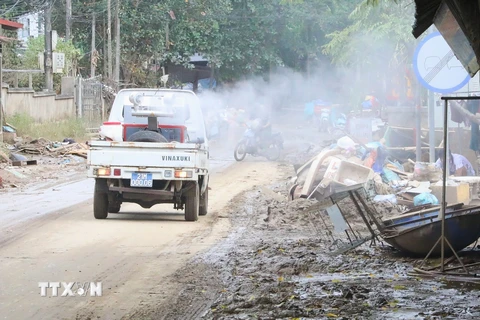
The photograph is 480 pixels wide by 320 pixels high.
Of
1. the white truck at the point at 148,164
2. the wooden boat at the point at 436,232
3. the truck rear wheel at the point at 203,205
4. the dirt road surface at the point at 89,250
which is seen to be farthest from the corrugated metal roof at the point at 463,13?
the truck rear wheel at the point at 203,205

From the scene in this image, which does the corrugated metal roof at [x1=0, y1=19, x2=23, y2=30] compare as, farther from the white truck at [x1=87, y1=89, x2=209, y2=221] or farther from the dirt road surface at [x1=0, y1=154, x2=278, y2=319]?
the white truck at [x1=87, y1=89, x2=209, y2=221]

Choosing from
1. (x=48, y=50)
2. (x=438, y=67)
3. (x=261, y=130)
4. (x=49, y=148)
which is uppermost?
(x=48, y=50)

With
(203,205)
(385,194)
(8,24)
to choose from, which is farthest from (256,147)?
(385,194)

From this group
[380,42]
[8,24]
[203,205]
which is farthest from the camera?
[8,24]

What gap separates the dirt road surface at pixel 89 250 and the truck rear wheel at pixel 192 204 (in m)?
0.19

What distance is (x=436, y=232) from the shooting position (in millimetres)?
8555

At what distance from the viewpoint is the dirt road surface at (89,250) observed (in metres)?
7.15

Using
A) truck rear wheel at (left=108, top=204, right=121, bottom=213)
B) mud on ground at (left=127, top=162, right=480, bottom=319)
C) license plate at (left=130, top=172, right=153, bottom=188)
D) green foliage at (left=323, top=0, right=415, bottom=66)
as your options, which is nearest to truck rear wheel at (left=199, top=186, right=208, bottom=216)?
truck rear wheel at (left=108, top=204, right=121, bottom=213)

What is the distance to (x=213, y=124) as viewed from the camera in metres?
34.2

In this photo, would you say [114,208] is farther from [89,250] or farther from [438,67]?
[438,67]

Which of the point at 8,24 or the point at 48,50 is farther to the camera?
the point at 8,24

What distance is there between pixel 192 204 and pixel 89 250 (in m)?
3.20

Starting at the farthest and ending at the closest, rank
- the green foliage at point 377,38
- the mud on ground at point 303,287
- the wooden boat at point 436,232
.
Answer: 1. the green foliage at point 377,38
2. the wooden boat at point 436,232
3. the mud on ground at point 303,287

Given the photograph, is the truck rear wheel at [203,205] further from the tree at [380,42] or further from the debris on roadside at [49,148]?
the tree at [380,42]
